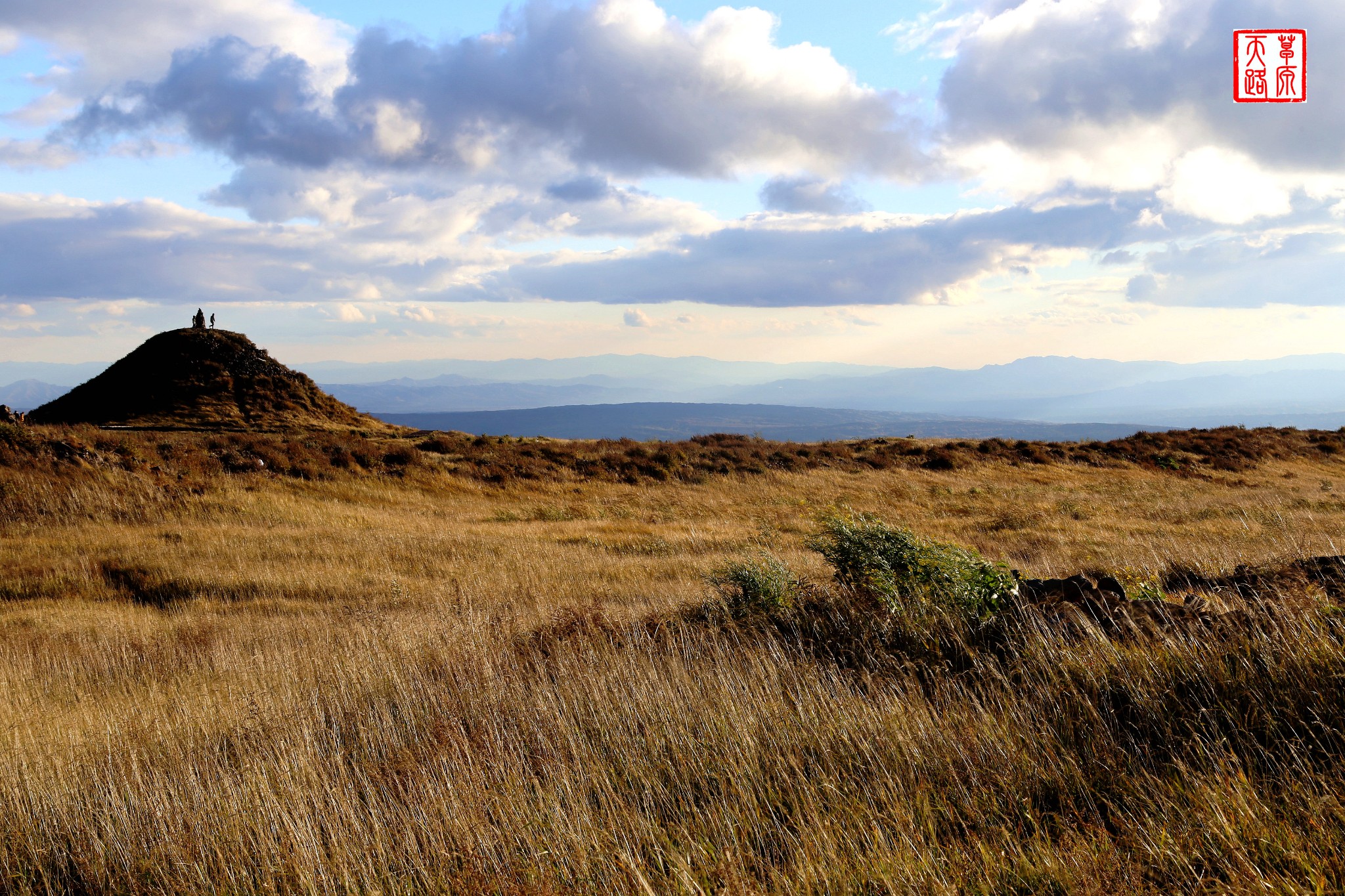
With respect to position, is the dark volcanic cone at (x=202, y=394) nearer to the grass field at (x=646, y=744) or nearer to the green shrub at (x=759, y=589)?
the grass field at (x=646, y=744)

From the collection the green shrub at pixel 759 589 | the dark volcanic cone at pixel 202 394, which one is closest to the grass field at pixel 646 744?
the green shrub at pixel 759 589

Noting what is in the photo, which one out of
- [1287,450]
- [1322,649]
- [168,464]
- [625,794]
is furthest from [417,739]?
[1287,450]

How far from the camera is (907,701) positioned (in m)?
5.04

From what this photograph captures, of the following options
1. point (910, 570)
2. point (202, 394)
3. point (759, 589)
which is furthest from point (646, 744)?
point (202, 394)

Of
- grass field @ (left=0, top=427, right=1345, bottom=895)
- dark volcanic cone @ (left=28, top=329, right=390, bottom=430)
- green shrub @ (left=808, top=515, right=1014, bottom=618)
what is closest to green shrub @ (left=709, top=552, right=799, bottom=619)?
grass field @ (left=0, top=427, right=1345, bottom=895)

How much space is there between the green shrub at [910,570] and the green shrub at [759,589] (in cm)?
68

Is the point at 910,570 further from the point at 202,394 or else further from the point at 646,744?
the point at 202,394

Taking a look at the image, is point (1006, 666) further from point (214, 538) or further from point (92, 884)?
point (214, 538)

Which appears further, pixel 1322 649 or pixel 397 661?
pixel 397 661

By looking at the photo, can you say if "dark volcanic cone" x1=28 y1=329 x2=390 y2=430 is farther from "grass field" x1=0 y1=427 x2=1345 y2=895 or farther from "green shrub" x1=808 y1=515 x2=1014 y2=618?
"green shrub" x1=808 y1=515 x2=1014 y2=618

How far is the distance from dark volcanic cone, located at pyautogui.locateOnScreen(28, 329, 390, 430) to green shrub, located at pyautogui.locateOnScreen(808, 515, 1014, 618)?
36871mm

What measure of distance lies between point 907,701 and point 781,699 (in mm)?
844

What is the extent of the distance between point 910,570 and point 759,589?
5.49ft

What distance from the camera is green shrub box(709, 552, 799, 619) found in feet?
26.9
